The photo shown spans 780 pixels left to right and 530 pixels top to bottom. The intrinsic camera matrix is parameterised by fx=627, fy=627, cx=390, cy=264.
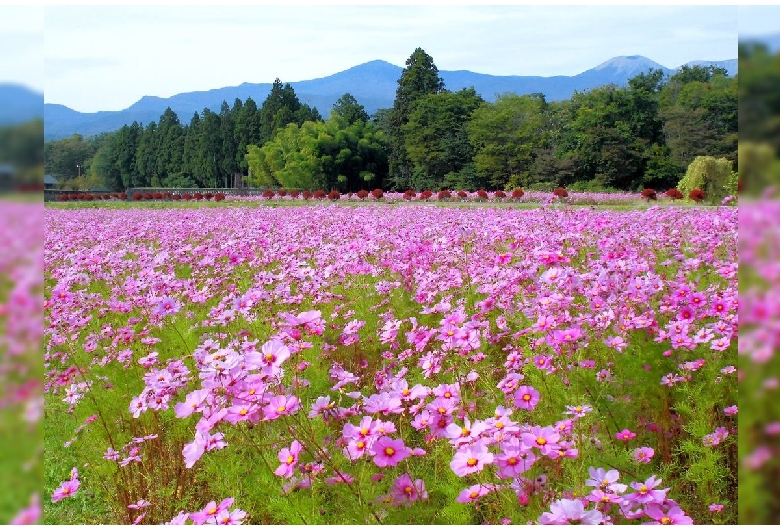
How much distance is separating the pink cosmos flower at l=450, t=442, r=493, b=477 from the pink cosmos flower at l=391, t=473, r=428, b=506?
1.05ft

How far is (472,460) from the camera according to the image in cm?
127

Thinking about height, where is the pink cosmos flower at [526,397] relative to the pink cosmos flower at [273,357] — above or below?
below

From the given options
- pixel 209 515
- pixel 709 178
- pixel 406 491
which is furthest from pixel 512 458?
A: pixel 709 178

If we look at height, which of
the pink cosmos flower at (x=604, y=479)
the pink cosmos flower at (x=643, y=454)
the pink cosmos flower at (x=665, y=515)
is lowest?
the pink cosmos flower at (x=643, y=454)

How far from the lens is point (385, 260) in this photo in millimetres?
4453

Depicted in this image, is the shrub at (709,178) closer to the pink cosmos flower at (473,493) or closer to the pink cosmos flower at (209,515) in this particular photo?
the pink cosmos flower at (473,493)

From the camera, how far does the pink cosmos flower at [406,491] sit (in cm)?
157

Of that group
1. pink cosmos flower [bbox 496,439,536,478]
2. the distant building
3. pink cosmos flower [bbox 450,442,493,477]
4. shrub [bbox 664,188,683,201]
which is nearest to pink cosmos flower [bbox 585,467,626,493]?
pink cosmos flower [bbox 496,439,536,478]

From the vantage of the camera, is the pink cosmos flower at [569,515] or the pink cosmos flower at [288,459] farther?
the pink cosmos flower at [288,459]

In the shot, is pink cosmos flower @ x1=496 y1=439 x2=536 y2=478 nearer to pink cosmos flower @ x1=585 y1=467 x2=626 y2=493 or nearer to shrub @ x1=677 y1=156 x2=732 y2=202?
pink cosmos flower @ x1=585 y1=467 x2=626 y2=493

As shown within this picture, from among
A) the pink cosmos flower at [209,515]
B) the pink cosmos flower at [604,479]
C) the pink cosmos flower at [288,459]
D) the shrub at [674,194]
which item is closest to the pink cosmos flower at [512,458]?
the pink cosmos flower at [604,479]

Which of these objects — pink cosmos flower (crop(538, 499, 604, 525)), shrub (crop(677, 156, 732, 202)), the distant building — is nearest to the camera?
the distant building

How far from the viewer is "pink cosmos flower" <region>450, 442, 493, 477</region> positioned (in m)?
1.26

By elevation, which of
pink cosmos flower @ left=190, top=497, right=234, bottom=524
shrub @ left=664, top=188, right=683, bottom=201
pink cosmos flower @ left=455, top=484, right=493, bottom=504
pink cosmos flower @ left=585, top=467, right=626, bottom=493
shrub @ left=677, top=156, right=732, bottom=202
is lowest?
pink cosmos flower @ left=190, top=497, right=234, bottom=524
